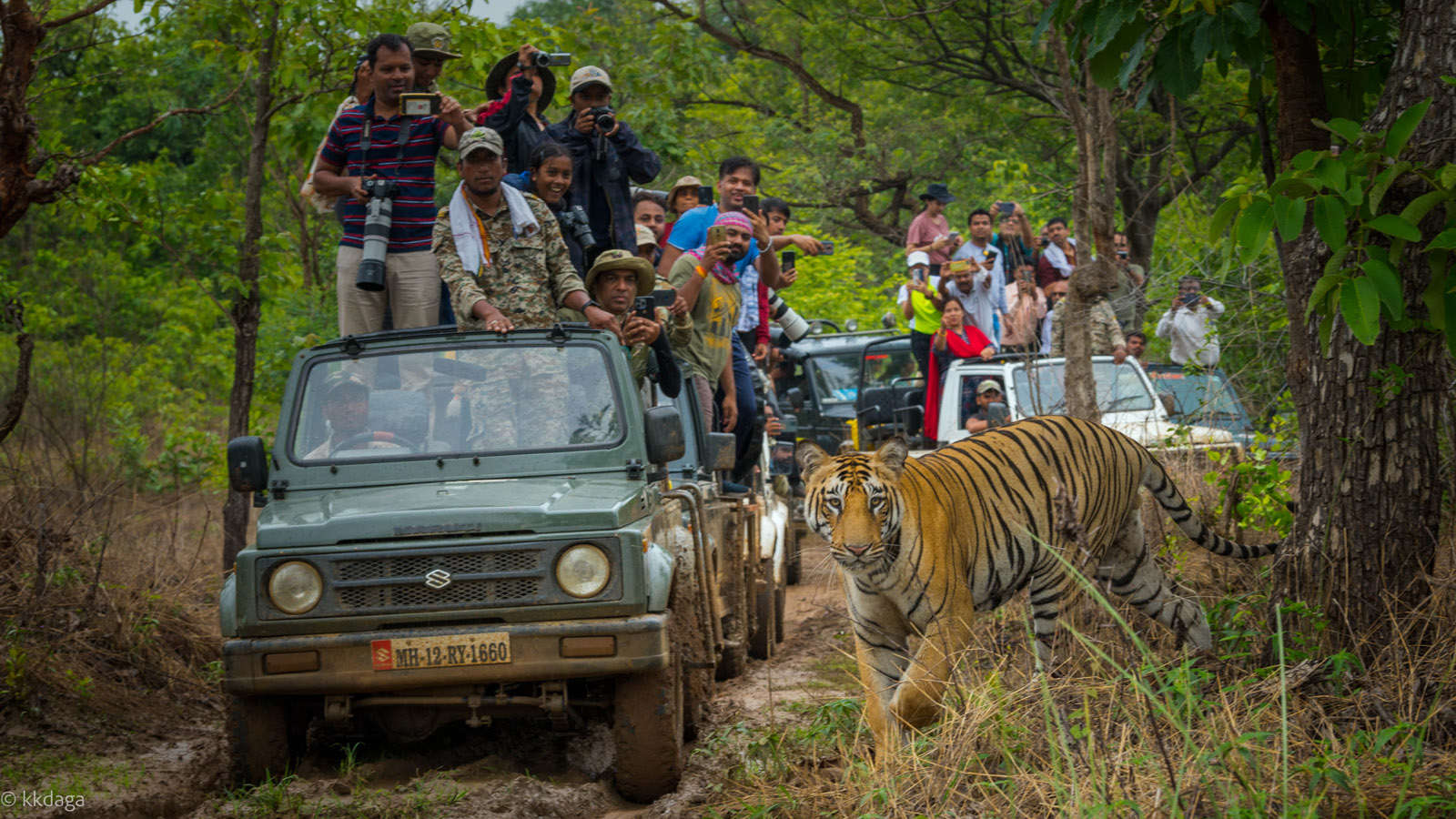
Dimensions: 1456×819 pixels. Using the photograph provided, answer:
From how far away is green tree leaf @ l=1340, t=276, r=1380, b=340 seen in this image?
4.04 m

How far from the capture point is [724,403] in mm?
8375

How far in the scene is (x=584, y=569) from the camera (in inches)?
200

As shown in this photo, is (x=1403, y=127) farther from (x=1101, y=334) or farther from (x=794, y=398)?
(x=794, y=398)

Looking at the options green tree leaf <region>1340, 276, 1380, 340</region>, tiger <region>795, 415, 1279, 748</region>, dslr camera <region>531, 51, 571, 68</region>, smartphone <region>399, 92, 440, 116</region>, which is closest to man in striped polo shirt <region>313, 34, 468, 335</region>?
smartphone <region>399, 92, 440, 116</region>

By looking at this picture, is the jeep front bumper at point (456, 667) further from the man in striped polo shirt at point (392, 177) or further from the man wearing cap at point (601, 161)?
the man wearing cap at point (601, 161)

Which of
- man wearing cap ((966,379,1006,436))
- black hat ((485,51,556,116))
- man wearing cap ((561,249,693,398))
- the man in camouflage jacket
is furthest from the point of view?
man wearing cap ((966,379,1006,436))

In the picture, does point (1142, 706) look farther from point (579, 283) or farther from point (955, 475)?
point (579, 283)

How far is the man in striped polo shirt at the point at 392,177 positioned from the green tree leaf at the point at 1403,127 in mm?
4487

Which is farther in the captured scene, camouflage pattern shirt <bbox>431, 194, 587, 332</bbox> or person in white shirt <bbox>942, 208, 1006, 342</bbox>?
person in white shirt <bbox>942, 208, 1006, 342</bbox>

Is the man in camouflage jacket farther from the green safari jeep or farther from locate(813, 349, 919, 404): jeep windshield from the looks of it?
locate(813, 349, 919, 404): jeep windshield

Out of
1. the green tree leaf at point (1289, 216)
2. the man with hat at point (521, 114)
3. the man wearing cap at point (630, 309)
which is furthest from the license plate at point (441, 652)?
the man with hat at point (521, 114)

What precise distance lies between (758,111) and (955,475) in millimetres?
17873

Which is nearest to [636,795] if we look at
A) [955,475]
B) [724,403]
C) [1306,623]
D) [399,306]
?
[955,475]

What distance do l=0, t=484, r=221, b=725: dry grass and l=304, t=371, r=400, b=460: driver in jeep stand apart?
1702 millimetres
